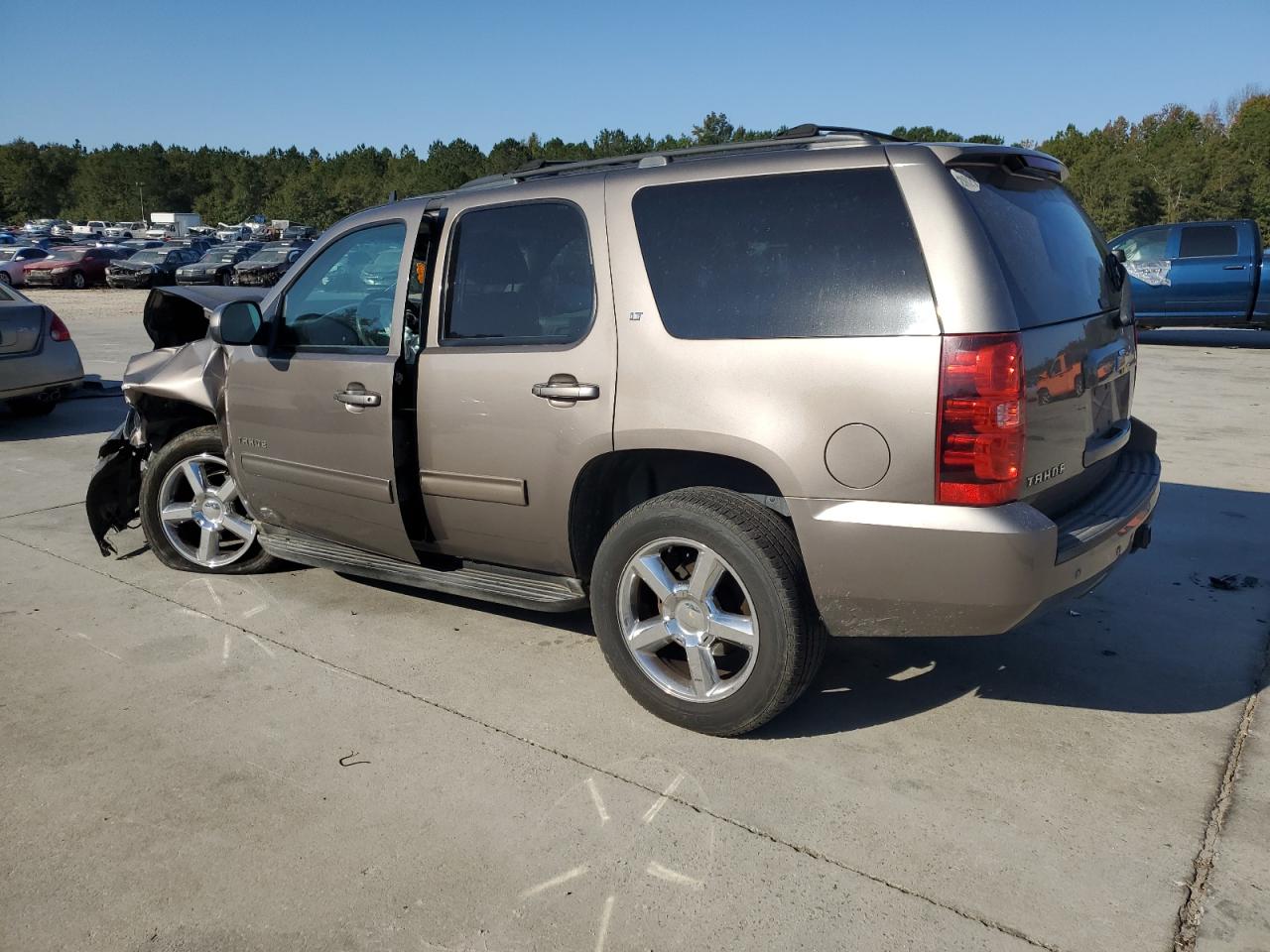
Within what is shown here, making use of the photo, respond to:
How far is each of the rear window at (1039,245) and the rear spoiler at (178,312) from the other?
3.93 m

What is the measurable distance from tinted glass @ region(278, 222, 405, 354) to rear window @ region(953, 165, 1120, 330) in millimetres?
2318

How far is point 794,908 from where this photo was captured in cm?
261

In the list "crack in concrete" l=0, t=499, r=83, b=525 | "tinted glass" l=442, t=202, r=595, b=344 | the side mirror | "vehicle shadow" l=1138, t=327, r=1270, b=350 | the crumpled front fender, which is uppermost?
"tinted glass" l=442, t=202, r=595, b=344

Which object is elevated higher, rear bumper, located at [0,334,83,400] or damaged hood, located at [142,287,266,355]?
damaged hood, located at [142,287,266,355]

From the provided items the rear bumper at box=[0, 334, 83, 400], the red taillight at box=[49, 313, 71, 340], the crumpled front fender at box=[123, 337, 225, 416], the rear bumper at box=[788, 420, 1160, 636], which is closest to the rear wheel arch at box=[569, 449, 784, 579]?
the rear bumper at box=[788, 420, 1160, 636]

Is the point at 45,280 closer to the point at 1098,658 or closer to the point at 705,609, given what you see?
the point at 705,609

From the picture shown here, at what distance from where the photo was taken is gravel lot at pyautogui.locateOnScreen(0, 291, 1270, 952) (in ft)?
8.50

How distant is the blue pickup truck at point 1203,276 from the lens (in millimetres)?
14734

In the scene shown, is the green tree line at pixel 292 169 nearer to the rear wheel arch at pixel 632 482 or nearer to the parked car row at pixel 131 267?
the parked car row at pixel 131 267

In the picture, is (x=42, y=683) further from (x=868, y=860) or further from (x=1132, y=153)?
(x=1132, y=153)

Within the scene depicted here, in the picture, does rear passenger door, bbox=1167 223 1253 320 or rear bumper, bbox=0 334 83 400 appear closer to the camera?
rear bumper, bbox=0 334 83 400

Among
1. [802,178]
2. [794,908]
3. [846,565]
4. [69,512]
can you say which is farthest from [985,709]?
[69,512]

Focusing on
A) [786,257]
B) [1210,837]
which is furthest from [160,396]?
[1210,837]

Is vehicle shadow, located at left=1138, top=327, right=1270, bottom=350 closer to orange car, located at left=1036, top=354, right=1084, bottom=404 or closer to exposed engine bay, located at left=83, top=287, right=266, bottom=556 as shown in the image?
orange car, located at left=1036, top=354, right=1084, bottom=404
